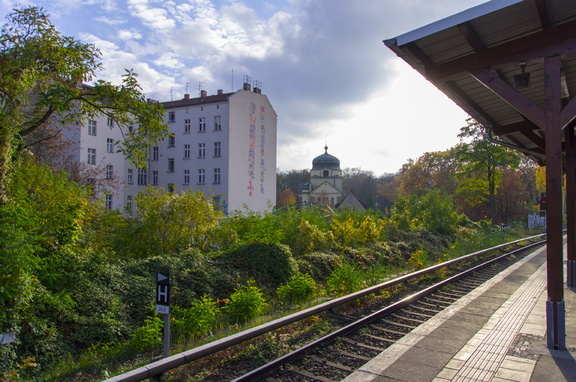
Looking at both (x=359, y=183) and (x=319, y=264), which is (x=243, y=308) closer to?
(x=319, y=264)

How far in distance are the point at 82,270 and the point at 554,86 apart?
783 centimetres

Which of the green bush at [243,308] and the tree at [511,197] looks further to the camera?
the tree at [511,197]

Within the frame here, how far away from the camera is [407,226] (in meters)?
24.5

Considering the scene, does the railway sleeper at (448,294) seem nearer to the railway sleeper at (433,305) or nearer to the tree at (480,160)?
the railway sleeper at (433,305)

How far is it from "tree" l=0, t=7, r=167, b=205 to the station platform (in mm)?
5717

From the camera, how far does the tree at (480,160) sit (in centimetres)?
3728

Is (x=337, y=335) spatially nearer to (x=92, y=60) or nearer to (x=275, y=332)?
(x=275, y=332)

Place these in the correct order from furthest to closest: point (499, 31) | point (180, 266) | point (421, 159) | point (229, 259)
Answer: point (421, 159) → point (229, 259) → point (180, 266) → point (499, 31)

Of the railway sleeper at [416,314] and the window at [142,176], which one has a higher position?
the window at [142,176]

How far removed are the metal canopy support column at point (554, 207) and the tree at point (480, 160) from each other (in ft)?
107

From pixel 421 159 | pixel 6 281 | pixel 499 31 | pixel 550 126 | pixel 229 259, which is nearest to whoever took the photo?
pixel 6 281

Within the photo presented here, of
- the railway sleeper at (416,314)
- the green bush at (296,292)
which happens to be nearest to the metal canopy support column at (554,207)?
the railway sleeper at (416,314)

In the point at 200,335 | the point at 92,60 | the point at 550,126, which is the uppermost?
the point at 92,60

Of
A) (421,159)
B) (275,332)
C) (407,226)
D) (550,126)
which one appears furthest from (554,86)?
(421,159)
